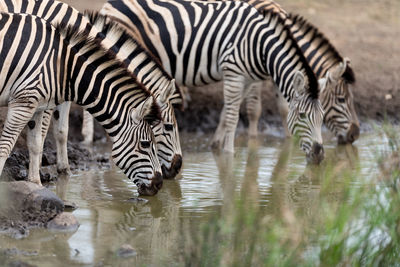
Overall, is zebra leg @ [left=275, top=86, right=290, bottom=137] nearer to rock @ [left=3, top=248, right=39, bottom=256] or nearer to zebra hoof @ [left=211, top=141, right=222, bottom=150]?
zebra hoof @ [left=211, top=141, right=222, bottom=150]

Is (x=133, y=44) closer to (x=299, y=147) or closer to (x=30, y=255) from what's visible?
(x=299, y=147)

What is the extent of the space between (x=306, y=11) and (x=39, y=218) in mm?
10005

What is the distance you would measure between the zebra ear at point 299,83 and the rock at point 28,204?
3.71 meters

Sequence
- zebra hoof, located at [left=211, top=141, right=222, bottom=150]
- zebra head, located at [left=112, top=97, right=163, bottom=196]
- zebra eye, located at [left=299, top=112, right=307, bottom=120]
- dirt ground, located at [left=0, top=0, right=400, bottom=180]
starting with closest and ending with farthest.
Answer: zebra head, located at [left=112, top=97, right=163, bottom=196] → zebra eye, located at [left=299, top=112, right=307, bottom=120] → zebra hoof, located at [left=211, top=141, right=222, bottom=150] → dirt ground, located at [left=0, top=0, right=400, bottom=180]

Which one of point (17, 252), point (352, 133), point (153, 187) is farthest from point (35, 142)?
point (352, 133)

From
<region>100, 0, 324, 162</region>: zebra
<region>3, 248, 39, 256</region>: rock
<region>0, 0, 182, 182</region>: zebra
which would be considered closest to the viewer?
<region>3, 248, 39, 256</region>: rock

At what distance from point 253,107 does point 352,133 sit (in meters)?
1.40

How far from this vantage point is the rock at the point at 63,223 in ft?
18.3

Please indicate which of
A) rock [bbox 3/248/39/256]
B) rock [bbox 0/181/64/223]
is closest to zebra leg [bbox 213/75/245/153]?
rock [bbox 0/181/64/223]

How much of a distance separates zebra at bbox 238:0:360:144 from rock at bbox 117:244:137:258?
5433 millimetres

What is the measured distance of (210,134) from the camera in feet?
35.9

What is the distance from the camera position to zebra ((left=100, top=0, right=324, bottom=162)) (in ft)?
30.1

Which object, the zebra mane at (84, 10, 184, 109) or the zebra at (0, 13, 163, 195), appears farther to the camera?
the zebra mane at (84, 10, 184, 109)

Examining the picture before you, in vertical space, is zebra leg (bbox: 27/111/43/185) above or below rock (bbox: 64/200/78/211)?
above
